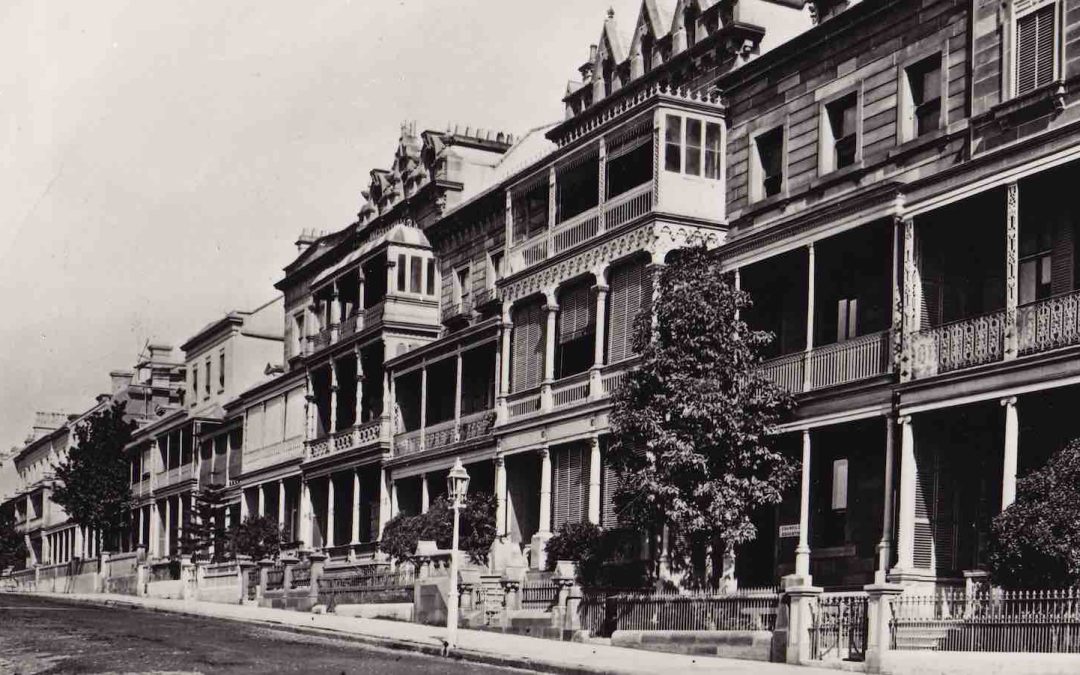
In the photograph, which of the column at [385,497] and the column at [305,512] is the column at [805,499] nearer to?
the column at [385,497]

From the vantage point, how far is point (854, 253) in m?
30.1

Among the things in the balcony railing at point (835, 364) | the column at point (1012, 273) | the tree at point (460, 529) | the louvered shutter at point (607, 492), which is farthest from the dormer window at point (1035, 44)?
the tree at point (460, 529)

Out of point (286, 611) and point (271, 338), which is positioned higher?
point (271, 338)

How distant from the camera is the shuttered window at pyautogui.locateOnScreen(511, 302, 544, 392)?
3791 cm

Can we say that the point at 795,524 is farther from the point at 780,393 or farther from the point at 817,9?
the point at 817,9

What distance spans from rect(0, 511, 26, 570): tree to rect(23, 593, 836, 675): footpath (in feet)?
223

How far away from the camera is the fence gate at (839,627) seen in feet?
72.5

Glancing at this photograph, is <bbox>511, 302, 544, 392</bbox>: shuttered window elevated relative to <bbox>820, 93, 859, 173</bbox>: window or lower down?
lower down

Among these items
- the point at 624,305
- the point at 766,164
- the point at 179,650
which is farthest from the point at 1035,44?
the point at 179,650

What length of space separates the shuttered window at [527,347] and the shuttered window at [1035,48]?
1478 cm

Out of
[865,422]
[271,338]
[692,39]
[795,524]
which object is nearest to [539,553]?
[795,524]

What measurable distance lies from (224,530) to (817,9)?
28330 millimetres

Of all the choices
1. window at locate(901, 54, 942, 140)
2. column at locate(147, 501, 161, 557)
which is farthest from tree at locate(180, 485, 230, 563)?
window at locate(901, 54, 942, 140)

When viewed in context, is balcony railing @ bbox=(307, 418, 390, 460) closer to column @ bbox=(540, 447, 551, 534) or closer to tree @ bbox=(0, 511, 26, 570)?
column @ bbox=(540, 447, 551, 534)
